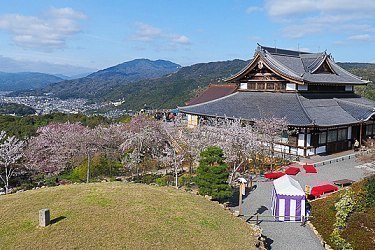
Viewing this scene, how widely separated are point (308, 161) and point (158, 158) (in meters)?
10.2

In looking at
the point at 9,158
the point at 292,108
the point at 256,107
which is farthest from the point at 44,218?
the point at 256,107

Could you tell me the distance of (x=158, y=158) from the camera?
23188mm

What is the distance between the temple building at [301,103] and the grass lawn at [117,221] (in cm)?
1393

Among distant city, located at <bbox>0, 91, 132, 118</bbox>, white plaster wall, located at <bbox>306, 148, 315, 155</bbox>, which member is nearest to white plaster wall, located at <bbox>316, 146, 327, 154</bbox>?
white plaster wall, located at <bbox>306, 148, 315, 155</bbox>

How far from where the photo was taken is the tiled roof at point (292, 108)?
84.3ft

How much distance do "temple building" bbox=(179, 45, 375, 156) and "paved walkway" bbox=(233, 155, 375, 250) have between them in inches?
109

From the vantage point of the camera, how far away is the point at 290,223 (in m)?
14.5

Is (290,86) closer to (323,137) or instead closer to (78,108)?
(323,137)

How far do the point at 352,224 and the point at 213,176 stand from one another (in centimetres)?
574

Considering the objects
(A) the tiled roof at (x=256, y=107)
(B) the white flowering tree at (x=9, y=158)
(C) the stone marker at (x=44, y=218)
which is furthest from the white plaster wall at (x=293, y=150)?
(C) the stone marker at (x=44, y=218)

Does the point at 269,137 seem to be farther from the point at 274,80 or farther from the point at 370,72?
the point at 370,72

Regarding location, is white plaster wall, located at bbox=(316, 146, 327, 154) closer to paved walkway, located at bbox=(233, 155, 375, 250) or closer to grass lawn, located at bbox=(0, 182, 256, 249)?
paved walkway, located at bbox=(233, 155, 375, 250)

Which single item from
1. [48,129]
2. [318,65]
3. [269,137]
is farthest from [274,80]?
[48,129]

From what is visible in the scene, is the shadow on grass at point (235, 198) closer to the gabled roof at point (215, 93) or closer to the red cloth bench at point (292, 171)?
the red cloth bench at point (292, 171)
